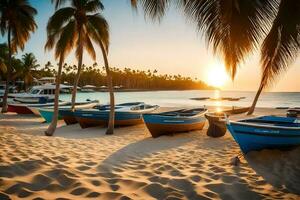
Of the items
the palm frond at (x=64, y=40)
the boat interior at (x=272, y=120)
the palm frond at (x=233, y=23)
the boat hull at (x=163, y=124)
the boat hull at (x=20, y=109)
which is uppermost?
the palm frond at (x=64, y=40)

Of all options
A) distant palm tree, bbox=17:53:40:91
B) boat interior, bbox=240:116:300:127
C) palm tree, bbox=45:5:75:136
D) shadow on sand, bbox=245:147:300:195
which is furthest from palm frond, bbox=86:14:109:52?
distant palm tree, bbox=17:53:40:91

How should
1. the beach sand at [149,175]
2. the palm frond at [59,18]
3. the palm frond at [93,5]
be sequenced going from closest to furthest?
1. the beach sand at [149,175]
2. the palm frond at [59,18]
3. the palm frond at [93,5]

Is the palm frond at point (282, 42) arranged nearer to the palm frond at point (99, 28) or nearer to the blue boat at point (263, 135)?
Answer: the blue boat at point (263, 135)

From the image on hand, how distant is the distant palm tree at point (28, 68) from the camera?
221ft

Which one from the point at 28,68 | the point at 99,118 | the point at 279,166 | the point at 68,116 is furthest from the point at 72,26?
the point at 28,68

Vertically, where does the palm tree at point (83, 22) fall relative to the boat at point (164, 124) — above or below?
above

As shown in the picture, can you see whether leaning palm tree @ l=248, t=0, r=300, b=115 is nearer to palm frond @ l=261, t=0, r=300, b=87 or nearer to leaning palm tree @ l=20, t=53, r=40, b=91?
palm frond @ l=261, t=0, r=300, b=87

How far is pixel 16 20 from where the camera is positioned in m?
23.7

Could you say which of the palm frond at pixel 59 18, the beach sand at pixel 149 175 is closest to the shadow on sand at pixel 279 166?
the beach sand at pixel 149 175

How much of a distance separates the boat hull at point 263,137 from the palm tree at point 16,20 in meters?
21.9

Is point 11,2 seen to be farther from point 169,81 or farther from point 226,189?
point 169,81

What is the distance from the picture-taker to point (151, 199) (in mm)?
4480

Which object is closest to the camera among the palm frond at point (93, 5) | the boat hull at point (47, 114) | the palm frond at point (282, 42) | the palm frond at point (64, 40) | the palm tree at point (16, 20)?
the palm frond at point (282, 42)

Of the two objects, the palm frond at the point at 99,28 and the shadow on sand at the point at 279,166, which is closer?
the shadow on sand at the point at 279,166
